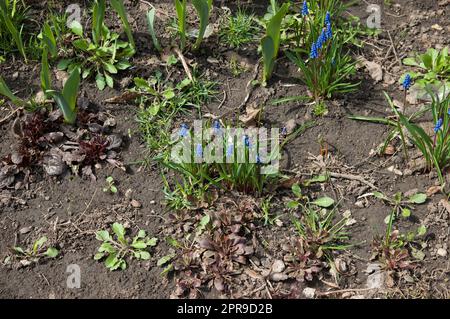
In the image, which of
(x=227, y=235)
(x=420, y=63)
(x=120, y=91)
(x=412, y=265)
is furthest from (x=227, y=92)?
(x=412, y=265)

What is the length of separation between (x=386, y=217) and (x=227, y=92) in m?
1.14

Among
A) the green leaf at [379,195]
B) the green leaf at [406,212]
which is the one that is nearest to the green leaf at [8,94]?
the green leaf at [379,195]

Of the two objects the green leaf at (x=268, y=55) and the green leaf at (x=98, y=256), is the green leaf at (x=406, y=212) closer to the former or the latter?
the green leaf at (x=268, y=55)

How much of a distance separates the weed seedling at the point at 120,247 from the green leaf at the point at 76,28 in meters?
1.28

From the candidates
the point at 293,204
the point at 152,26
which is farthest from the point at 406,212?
the point at 152,26

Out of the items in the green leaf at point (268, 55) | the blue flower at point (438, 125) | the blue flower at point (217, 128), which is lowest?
the blue flower at point (217, 128)

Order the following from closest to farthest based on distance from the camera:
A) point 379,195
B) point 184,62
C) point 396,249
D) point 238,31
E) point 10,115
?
point 396,249 < point 379,195 < point 10,115 < point 184,62 < point 238,31

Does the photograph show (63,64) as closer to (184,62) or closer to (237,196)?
(184,62)

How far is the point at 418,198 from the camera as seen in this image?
9.59ft

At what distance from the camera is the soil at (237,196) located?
9.05 feet

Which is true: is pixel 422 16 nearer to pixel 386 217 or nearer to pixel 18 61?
pixel 386 217

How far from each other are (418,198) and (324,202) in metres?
0.46

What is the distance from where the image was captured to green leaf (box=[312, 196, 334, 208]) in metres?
2.94

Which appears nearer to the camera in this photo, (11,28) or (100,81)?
(11,28)
